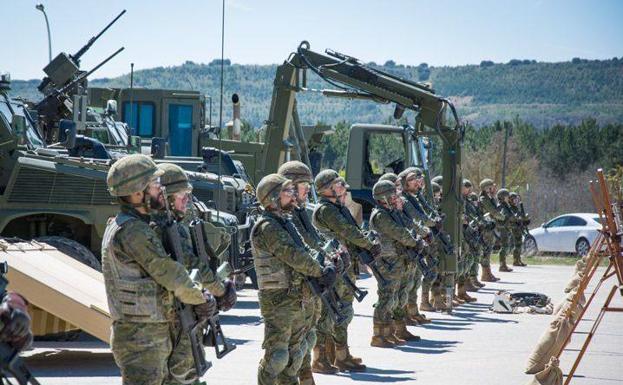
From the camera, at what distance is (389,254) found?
1404 cm

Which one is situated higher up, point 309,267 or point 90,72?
point 90,72

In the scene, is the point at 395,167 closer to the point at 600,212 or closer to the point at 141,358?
the point at 600,212

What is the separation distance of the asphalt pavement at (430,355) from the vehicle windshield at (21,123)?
9.35 feet

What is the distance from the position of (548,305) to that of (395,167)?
618 centimetres

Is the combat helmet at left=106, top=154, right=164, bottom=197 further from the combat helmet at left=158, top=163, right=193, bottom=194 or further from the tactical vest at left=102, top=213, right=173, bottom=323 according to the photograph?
the combat helmet at left=158, top=163, right=193, bottom=194

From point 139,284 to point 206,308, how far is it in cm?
43

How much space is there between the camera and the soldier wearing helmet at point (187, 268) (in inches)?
299

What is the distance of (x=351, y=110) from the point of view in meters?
165

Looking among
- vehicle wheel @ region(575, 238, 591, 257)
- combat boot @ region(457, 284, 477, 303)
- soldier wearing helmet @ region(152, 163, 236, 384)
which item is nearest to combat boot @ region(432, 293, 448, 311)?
combat boot @ region(457, 284, 477, 303)

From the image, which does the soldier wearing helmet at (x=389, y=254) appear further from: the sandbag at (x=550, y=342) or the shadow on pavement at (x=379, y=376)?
the sandbag at (x=550, y=342)

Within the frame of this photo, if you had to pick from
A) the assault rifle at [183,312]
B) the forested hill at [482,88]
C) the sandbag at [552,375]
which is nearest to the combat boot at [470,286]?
the sandbag at [552,375]

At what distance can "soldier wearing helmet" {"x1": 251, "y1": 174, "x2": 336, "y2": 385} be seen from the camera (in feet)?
30.5

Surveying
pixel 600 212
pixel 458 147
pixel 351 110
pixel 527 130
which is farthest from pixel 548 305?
→ pixel 351 110

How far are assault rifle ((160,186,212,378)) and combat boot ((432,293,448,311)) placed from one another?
1088 centimetres
